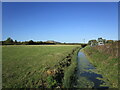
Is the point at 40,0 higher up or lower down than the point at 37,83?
higher up

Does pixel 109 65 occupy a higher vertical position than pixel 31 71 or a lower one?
higher

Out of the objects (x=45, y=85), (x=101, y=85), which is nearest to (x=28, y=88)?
(x=45, y=85)

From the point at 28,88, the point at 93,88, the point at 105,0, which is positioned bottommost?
the point at 93,88

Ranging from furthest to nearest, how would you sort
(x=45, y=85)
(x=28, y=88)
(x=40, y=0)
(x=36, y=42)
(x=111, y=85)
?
1. (x=36, y=42)
2. (x=40, y=0)
3. (x=111, y=85)
4. (x=45, y=85)
5. (x=28, y=88)

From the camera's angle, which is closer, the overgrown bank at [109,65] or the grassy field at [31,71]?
the grassy field at [31,71]

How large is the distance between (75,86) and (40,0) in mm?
8012

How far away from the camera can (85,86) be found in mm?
7543

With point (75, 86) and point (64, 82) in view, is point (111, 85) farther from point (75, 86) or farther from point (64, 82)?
point (64, 82)

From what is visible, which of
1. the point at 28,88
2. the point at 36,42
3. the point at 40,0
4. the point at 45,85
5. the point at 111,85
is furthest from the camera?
the point at 36,42

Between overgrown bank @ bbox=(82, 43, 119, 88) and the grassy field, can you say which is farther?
overgrown bank @ bbox=(82, 43, 119, 88)

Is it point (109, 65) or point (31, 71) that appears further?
point (109, 65)

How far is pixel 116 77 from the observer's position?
26.8ft

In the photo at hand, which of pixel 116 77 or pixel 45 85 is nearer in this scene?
pixel 45 85

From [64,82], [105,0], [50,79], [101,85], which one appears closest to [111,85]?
[101,85]
